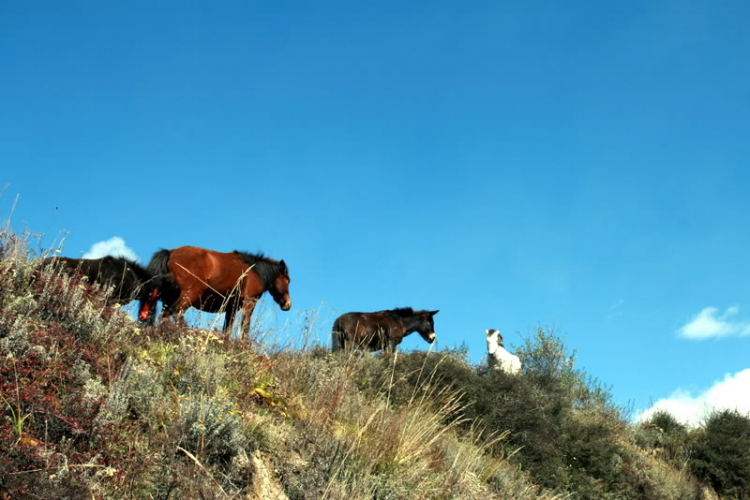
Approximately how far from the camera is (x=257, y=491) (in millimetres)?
5262

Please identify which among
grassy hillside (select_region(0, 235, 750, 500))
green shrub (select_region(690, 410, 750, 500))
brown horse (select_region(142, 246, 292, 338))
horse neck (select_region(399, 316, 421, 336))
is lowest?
grassy hillside (select_region(0, 235, 750, 500))

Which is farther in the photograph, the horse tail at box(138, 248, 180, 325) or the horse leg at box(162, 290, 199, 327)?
the horse leg at box(162, 290, 199, 327)

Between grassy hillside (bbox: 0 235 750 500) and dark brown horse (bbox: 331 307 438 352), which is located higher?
dark brown horse (bbox: 331 307 438 352)

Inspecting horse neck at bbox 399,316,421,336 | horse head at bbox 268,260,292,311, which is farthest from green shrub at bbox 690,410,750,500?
horse head at bbox 268,260,292,311

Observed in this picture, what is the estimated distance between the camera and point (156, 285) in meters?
11.2

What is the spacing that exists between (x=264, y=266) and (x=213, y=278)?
1.45m

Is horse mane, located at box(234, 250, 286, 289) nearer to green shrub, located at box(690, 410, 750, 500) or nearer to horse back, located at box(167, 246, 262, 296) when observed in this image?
horse back, located at box(167, 246, 262, 296)

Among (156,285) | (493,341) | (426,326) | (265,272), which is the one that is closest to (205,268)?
(265,272)

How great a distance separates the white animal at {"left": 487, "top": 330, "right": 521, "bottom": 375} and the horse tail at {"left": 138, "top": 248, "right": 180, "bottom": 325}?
25.5ft

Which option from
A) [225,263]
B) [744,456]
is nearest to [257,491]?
[225,263]

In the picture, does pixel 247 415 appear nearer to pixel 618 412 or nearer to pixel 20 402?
pixel 20 402

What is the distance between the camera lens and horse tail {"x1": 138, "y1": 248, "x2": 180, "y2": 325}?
10.4m

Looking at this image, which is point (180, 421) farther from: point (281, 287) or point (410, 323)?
point (410, 323)

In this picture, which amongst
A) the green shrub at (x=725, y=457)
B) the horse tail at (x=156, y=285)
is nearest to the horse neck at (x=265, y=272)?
the horse tail at (x=156, y=285)
